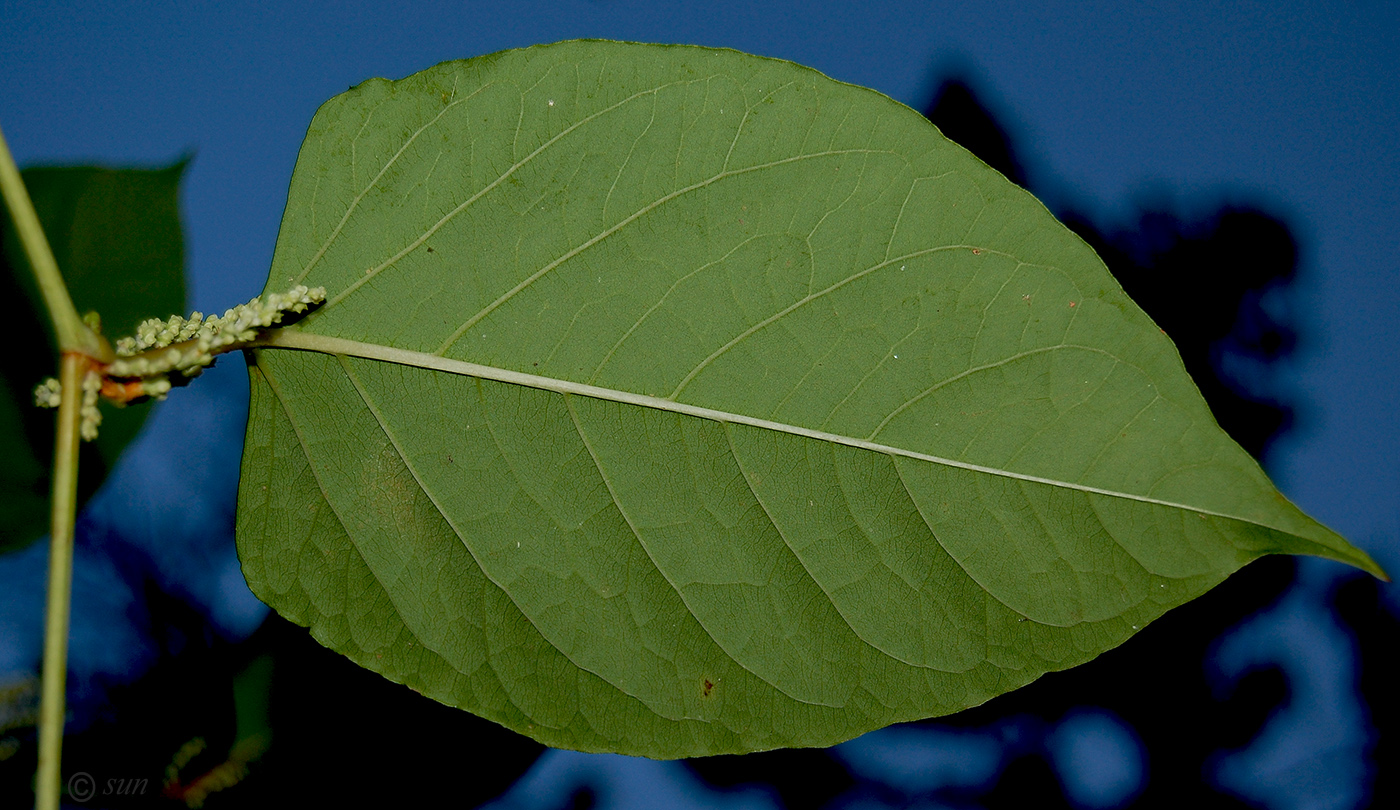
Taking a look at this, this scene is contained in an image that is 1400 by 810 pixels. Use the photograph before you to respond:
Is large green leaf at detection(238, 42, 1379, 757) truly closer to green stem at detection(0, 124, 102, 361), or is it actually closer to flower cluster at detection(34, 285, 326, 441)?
flower cluster at detection(34, 285, 326, 441)

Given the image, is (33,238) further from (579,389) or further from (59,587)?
(579,389)

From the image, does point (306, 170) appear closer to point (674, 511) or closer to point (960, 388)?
point (674, 511)

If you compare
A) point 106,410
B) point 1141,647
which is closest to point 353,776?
point 106,410

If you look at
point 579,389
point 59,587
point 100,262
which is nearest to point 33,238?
point 59,587

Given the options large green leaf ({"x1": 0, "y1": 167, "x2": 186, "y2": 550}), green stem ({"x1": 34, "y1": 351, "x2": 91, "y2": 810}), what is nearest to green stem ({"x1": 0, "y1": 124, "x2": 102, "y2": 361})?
green stem ({"x1": 34, "y1": 351, "x2": 91, "y2": 810})

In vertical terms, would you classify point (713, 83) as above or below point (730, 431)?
above

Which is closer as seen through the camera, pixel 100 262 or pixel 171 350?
pixel 171 350

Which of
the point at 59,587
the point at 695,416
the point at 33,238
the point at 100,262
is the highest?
the point at 100,262
